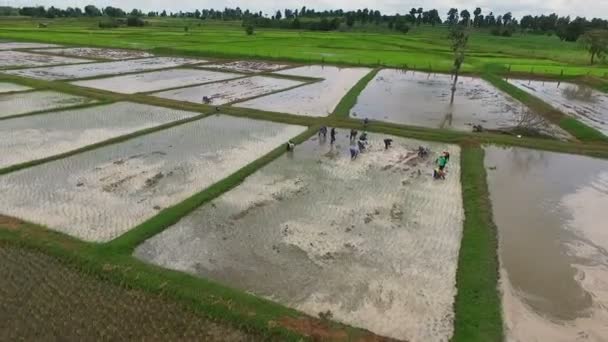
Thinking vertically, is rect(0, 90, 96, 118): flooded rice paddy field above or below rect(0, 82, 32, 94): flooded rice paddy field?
below

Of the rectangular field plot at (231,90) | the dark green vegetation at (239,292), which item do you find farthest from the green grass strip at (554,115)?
the rectangular field plot at (231,90)

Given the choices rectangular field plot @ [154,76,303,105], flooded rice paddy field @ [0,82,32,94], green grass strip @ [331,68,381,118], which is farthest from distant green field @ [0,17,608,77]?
flooded rice paddy field @ [0,82,32,94]

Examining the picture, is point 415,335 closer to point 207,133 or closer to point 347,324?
point 347,324

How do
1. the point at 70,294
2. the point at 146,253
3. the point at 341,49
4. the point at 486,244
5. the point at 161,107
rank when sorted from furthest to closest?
the point at 341,49
the point at 161,107
the point at 486,244
the point at 146,253
the point at 70,294

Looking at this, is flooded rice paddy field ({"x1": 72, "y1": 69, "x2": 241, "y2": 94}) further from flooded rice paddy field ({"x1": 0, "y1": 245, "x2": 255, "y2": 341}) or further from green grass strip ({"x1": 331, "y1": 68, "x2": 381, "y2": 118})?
flooded rice paddy field ({"x1": 0, "y1": 245, "x2": 255, "y2": 341})

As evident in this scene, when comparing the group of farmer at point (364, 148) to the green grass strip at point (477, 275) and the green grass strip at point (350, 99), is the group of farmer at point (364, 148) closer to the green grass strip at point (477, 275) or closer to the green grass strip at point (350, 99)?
the green grass strip at point (477, 275)

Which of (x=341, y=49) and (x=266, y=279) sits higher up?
(x=341, y=49)

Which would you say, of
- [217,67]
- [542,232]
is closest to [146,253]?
[542,232]
